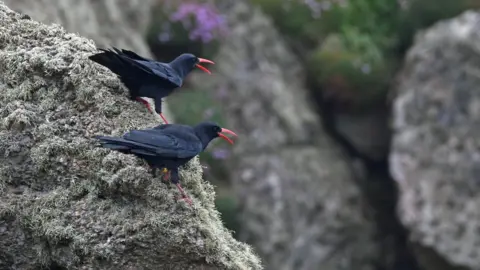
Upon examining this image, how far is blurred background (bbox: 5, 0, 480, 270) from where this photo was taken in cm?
955

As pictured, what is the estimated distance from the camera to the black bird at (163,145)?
326 centimetres

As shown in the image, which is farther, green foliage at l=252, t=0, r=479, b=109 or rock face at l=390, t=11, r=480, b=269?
green foliage at l=252, t=0, r=479, b=109

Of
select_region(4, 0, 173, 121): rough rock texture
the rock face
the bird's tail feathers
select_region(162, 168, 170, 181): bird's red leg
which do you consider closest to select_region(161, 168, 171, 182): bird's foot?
select_region(162, 168, 170, 181): bird's red leg

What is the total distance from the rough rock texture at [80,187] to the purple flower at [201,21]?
6598 mm

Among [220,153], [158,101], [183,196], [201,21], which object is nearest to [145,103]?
[158,101]

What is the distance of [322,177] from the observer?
10.0 metres

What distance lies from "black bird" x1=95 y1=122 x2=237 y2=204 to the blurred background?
5212mm

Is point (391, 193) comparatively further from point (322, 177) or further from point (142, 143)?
point (142, 143)

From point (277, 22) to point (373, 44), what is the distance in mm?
1362

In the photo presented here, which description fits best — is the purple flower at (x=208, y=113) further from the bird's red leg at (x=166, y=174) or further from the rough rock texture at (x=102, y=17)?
the bird's red leg at (x=166, y=174)

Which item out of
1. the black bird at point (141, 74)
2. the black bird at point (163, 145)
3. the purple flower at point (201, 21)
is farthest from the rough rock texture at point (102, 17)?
the black bird at point (163, 145)

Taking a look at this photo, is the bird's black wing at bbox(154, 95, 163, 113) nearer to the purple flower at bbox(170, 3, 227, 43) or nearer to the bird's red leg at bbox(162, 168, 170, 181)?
the bird's red leg at bbox(162, 168, 170, 181)

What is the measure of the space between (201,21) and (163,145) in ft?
24.4

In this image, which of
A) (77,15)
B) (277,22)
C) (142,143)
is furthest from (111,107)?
(277,22)
